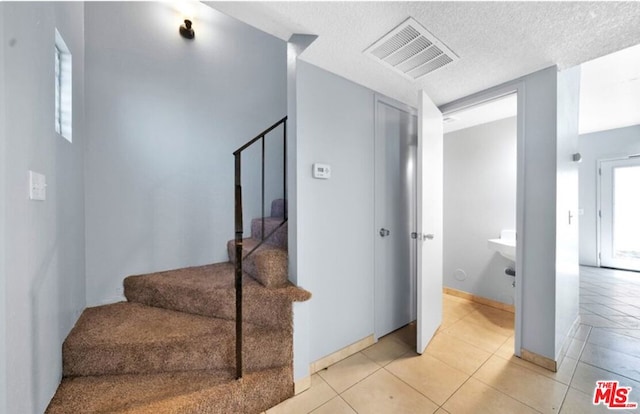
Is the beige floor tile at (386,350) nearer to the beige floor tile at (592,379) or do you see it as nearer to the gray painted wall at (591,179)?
the beige floor tile at (592,379)

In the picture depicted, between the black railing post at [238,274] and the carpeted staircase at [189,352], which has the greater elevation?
the black railing post at [238,274]

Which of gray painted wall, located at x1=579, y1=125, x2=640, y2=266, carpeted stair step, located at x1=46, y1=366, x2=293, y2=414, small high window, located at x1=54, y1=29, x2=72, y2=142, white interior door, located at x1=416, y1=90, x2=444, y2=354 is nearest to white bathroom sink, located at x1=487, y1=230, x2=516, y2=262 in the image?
white interior door, located at x1=416, y1=90, x2=444, y2=354

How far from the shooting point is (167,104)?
2.24m

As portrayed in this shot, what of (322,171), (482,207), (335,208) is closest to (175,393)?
(335,208)

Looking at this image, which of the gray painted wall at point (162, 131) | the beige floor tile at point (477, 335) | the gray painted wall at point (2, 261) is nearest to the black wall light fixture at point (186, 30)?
the gray painted wall at point (162, 131)

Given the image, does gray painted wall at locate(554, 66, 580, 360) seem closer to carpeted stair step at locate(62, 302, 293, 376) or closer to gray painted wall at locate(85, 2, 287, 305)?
carpeted stair step at locate(62, 302, 293, 376)

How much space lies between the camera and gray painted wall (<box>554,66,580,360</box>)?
5.62ft

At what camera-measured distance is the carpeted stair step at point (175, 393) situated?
117 centimetres

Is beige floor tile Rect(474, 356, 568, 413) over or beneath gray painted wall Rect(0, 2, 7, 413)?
beneath

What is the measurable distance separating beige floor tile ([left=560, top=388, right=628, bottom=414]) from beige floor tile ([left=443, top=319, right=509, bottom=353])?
0.49 meters

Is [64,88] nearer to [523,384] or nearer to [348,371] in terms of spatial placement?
[348,371]

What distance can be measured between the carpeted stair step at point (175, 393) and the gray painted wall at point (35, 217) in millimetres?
128

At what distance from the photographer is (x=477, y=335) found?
84.3 inches

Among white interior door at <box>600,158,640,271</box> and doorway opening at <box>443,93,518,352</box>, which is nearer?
doorway opening at <box>443,93,518,352</box>
